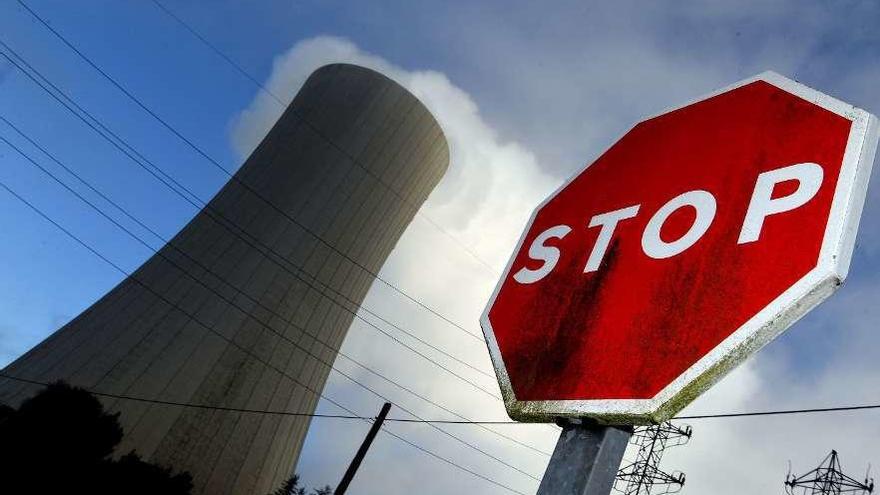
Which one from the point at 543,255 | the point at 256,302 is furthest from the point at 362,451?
the point at 543,255

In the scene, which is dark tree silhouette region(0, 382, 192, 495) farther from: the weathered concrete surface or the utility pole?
the utility pole

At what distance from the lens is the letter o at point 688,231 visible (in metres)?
1.10

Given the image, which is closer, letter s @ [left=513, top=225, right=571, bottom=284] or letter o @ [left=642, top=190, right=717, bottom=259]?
letter o @ [left=642, top=190, right=717, bottom=259]

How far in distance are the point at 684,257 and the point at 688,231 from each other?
7 centimetres

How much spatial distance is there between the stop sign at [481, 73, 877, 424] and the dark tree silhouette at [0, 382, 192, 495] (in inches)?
468

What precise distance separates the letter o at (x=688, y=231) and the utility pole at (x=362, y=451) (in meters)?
8.14

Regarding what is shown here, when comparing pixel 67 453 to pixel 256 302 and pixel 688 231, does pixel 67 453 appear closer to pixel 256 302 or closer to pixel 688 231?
pixel 256 302

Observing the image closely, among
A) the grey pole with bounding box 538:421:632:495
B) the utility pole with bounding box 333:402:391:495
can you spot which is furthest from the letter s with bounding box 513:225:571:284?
the utility pole with bounding box 333:402:391:495

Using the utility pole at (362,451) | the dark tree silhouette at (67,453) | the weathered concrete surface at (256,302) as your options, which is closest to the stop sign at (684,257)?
the utility pole at (362,451)

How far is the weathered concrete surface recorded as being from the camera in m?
12.3

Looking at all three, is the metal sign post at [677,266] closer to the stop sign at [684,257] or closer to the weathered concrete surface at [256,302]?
the stop sign at [684,257]

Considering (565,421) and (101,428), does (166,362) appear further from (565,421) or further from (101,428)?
(565,421)

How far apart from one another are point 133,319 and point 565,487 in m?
13.3

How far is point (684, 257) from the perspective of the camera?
42.6 inches
